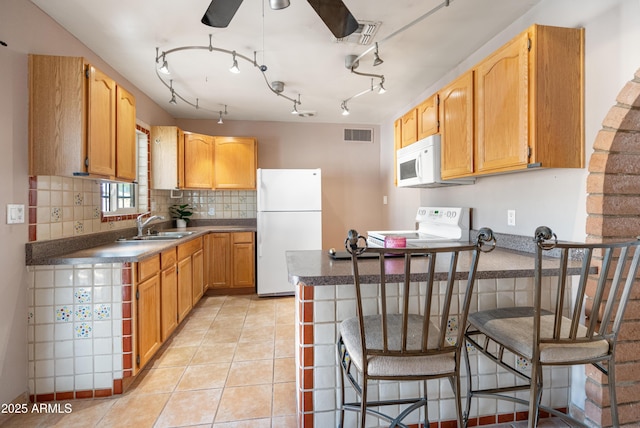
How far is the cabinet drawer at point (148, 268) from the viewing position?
2.06 meters

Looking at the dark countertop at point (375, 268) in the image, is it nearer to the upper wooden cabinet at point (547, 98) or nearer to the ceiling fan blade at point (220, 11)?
the upper wooden cabinet at point (547, 98)

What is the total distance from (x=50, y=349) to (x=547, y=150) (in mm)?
3027

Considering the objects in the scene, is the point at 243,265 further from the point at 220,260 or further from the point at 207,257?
the point at 207,257

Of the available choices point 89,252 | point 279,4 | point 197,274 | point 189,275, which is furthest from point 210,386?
point 279,4

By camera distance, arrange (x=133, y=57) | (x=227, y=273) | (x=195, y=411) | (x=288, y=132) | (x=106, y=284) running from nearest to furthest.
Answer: (x=195, y=411), (x=106, y=284), (x=133, y=57), (x=227, y=273), (x=288, y=132)

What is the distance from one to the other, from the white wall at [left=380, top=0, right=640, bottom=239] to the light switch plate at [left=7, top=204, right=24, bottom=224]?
2770mm

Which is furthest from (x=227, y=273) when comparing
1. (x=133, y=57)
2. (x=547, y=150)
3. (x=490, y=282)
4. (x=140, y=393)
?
(x=547, y=150)

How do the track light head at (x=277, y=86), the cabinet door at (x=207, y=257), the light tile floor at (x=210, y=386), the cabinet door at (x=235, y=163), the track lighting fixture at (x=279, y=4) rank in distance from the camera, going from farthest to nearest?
1. the cabinet door at (x=235, y=163)
2. the cabinet door at (x=207, y=257)
3. the track light head at (x=277, y=86)
4. the light tile floor at (x=210, y=386)
5. the track lighting fixture at (x=279, y=4)

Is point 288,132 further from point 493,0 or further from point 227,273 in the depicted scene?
point 493,0

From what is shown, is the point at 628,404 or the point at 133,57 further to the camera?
the point at 133,57

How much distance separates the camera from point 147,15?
2.00 m

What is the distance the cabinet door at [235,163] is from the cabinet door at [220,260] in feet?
2.29

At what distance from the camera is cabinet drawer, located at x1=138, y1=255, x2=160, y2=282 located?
2.06 metres

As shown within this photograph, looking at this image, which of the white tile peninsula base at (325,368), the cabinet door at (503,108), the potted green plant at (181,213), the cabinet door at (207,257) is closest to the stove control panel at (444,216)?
the cabinet door at (503,108)
